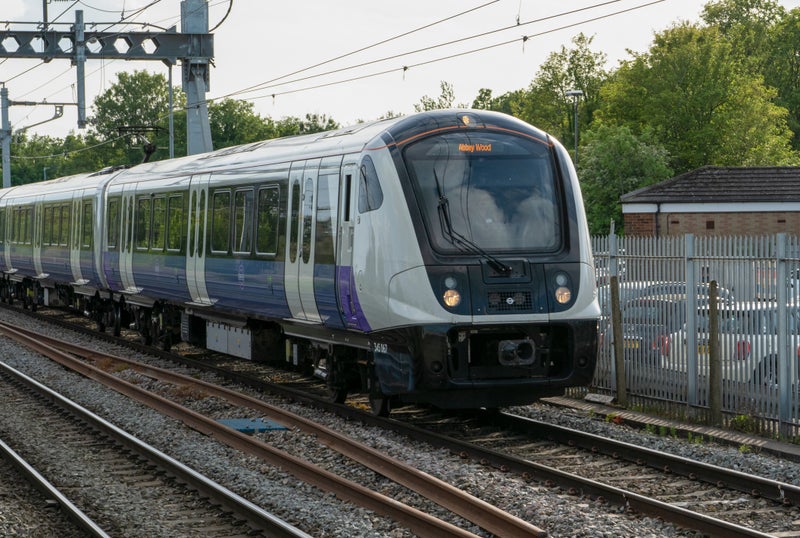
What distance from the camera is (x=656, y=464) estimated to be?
1059 cm

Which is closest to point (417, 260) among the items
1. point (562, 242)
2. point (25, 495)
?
point (562, 242)

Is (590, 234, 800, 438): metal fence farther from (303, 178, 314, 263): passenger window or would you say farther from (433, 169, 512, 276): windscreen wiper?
(303, 178, 314, 263): passenger window

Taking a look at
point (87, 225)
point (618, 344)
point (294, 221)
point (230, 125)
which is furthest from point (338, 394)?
point (230, 125)

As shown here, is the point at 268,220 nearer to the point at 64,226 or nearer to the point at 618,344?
the point at 618,344

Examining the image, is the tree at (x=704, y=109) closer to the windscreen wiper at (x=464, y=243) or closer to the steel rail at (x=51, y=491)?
the windscreen wiper at (x=464, y=243)

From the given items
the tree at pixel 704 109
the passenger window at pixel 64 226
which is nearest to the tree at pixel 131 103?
the tree at pixel 704 109

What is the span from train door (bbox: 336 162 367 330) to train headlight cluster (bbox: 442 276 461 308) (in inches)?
45.9

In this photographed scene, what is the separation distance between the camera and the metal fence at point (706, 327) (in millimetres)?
12273

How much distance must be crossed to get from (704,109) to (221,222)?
50.2 metres

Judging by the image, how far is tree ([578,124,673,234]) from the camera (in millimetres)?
55906

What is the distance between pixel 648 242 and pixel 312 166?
4.05 meters

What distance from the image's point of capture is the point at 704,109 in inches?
2491

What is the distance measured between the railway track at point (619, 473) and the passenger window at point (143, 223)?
26.7 feet

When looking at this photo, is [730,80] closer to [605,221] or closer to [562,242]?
[605,221]
